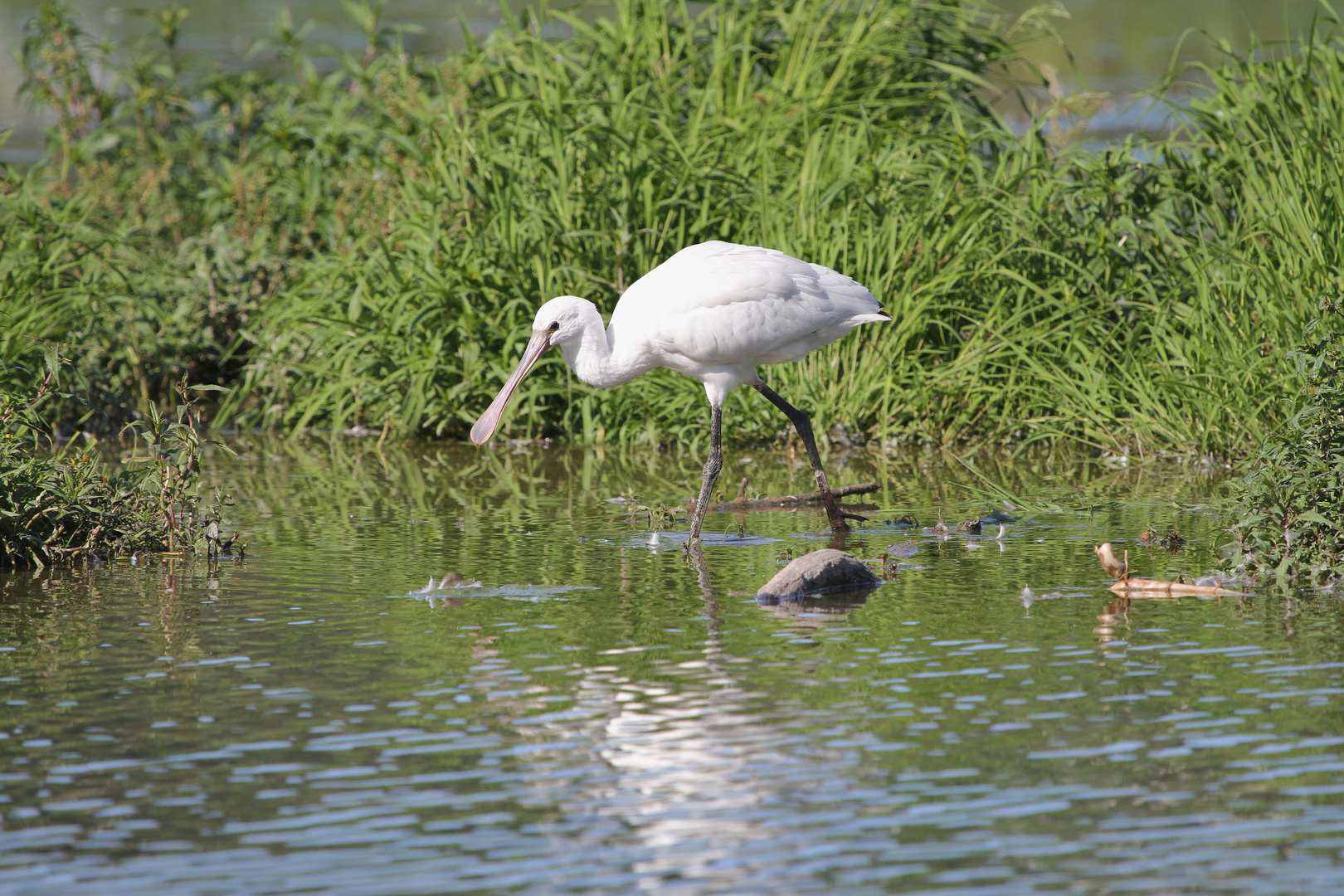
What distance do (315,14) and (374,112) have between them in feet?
74.1

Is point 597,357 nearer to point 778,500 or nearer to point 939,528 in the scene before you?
point 778,500

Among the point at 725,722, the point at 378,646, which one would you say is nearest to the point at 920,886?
the point at 725,722

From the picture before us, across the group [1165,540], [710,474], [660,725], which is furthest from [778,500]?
[660,725]

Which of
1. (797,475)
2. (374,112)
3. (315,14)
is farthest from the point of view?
(315,14)

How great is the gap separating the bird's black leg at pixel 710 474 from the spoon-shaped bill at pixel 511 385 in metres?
0.86

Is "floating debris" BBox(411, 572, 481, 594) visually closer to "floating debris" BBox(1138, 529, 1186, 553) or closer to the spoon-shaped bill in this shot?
the spoon-shaped bill

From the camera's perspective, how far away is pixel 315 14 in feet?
114

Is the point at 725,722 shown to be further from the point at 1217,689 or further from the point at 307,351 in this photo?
the point at 307,351

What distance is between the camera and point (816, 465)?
8258 millimetres

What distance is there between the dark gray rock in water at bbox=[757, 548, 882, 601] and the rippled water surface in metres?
0.14

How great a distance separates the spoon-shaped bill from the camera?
27.6 feet

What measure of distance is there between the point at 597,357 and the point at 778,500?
117 centimetres

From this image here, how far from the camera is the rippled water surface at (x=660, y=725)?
155 inches

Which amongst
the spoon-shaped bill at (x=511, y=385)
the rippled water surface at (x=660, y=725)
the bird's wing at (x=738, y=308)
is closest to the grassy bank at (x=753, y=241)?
the spoon-shaped bill at (x=511, y=385)
